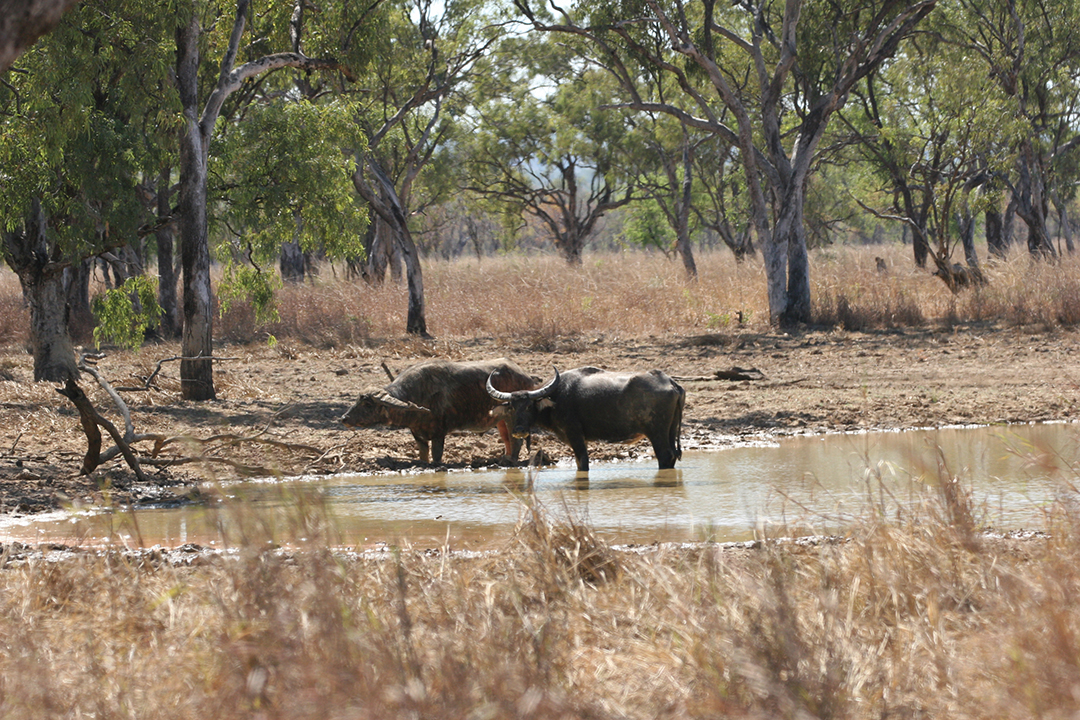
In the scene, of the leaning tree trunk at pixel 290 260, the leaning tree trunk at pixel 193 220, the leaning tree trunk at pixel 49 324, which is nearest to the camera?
the leaning tree trunk at pixel 193 220

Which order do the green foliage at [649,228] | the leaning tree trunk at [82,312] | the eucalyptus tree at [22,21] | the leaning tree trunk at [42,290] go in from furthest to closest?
the green foliage at [649,228]
the leaning tree trunk at [82,312]
the leaning tree trunk at [42,290]
the eucalyptus tree at [22,21]

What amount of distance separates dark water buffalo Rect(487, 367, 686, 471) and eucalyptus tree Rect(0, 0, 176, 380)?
4.93m

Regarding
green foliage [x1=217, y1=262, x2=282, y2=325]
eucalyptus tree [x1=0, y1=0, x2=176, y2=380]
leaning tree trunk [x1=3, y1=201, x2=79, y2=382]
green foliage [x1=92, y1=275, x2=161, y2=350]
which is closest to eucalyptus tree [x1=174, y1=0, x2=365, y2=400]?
eucalyptus tree [x1=0, y1=0, x2=176, y2=380]

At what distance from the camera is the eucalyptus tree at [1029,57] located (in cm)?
2464

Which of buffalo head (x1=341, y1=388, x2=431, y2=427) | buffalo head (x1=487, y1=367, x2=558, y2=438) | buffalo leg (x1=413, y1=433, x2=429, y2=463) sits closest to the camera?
buffalo head (x1=487, y1=367, x2=558, y2=438)

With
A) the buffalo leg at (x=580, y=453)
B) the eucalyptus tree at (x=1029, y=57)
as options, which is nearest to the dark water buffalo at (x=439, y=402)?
the buffalo leg at (x=580, y=453)

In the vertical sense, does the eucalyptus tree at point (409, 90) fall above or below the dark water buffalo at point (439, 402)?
above

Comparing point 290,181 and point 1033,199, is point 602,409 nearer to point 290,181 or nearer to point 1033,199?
point 290,181

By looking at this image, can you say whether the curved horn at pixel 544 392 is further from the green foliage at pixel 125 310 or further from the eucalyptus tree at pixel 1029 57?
the eucalyptus tree at pixel 1029 57

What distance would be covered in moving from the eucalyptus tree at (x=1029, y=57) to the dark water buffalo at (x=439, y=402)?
18694mm

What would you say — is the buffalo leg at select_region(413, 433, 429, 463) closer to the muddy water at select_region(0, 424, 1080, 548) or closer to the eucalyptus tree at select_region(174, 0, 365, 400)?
the muddy water at select_region(0, 424, 1080, 548)

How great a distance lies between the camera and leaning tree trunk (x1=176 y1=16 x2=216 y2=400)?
489 inches

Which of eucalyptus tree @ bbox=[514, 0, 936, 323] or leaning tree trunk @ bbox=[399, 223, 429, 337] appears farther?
leaning tree trunk @ bbox=[399, 223, 429, 337]

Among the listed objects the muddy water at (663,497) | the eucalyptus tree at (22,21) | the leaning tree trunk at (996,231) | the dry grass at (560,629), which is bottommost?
the muddy water at (663,497)
